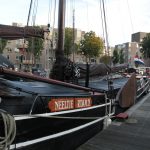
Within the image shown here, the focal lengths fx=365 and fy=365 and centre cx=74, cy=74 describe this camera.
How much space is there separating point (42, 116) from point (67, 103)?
2.84ft

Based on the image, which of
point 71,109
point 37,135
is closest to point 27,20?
point 71,109

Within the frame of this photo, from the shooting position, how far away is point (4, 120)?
5.42 m

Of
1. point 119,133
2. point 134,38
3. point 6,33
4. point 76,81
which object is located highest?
point 134,38

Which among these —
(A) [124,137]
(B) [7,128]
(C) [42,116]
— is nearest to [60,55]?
(A) [124,137]

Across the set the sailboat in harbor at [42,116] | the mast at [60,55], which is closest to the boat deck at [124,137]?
the sailboat in harbor at [42,116]

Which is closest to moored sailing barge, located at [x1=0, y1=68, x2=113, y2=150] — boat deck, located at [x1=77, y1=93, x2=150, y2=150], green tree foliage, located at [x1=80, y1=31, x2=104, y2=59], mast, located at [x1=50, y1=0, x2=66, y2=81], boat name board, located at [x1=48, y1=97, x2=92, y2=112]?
boat name board, located at [x1=48, y1=97, x2=92, y2=112]

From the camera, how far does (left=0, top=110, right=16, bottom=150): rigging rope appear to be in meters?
5.41

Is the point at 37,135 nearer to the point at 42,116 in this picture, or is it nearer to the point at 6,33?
the point at 42,116

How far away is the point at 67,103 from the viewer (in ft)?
22.9

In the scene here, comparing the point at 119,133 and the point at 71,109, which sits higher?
the point at 71,109

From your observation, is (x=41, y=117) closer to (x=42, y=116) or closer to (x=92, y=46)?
(x=42, y=116)

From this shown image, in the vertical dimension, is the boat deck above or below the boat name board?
below

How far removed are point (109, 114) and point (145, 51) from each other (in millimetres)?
74685

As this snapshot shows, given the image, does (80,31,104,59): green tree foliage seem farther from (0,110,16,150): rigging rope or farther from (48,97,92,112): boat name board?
(0,110,16,150): rigging rope
